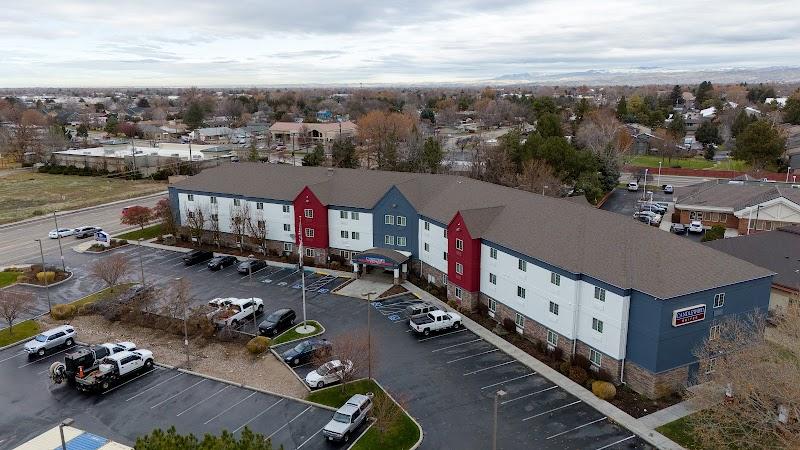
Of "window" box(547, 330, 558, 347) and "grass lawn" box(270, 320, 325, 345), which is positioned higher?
"window" box(547, 330, 558, 347)

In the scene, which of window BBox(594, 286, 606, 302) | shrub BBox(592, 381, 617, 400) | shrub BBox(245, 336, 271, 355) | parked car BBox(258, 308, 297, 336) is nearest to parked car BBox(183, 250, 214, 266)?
parked car BBox(258, 308, 297, 336)

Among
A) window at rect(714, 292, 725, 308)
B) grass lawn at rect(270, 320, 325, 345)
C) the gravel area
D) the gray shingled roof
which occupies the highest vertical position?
the gray shingled roof

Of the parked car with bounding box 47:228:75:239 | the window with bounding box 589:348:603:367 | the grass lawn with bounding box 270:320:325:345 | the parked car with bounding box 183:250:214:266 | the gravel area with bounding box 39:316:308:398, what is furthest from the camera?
the parked car with bounding box 47:228:75:239

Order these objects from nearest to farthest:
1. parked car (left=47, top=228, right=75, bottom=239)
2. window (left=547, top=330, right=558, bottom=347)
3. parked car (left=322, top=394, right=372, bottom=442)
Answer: parked car (left=322, top=394, right=372, bottom=442)
window (left=547, top=330, right=558, bottom=347)
parked car (left=47, top=228, right=75, bottom=239)

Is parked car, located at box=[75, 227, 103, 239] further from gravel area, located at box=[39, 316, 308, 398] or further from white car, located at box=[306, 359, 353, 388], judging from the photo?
white car, located at box=[306, 359, 353, 388]

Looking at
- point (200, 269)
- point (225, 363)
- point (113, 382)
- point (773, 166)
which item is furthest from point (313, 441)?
point (773, 166)

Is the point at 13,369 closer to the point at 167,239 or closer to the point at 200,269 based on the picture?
the point at 200,269

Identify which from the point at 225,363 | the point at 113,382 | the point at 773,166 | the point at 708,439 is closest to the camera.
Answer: the point at 708,439
